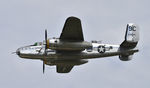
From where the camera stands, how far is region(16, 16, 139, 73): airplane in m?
37.3

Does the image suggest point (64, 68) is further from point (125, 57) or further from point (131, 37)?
point (131, 37)

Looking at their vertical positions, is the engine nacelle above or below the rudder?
below

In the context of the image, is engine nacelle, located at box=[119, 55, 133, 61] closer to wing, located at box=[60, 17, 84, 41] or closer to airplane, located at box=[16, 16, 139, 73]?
airplane, located at box=[16, 16, 139, 73]

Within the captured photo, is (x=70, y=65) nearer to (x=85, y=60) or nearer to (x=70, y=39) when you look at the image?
(x=85, y=60)

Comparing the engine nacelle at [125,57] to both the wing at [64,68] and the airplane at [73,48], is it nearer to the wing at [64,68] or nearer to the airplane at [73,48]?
the airplane at [73,48]

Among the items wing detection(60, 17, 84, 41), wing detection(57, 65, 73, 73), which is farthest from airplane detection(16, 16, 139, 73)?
wing detection(57, 65, 73, 73)

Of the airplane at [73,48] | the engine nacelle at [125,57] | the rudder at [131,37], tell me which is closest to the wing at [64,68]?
the airplane at [73,48]

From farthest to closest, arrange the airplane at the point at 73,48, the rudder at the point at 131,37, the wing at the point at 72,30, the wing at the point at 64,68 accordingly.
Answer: the wing at the point at 64,68 → the rudder at the point at 131,37 → the airplane at the point at 73,48 → the wing at the point at 72,30

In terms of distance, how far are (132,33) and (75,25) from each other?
7.13 m

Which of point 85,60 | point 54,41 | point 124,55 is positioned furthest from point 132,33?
point 54,41

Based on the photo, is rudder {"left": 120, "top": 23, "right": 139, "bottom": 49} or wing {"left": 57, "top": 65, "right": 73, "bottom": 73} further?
wing {"left": 57, "top": 65, "right": 73, "bottom": 73}

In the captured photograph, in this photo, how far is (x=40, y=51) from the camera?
3897 cm

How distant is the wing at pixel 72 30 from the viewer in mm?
35938

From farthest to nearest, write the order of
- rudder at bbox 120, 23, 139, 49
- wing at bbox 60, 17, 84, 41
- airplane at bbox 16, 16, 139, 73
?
rudder at bbox 120, 23, 139, 49, airplane at bbox 16, 16, 139, 73, wing at bbox 60, 17, 84, 41
